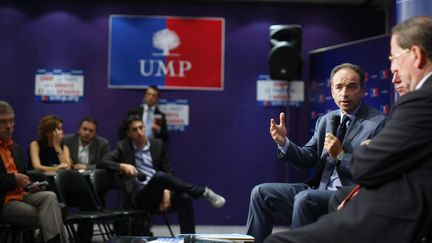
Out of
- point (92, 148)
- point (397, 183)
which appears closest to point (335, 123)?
point (397, 183)

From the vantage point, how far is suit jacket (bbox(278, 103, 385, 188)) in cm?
313

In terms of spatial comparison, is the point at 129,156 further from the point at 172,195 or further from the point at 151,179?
the point at 172,195

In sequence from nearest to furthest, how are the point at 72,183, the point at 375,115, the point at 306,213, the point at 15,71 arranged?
the point at 306,213, the point at 375,115, the point at 72,183, the point at 15,71

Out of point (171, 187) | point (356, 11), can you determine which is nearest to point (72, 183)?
point (171, 187)

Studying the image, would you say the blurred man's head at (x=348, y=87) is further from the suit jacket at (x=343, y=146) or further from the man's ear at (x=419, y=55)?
the man's ear at (x=419, y=55)

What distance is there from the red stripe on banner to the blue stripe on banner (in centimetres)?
29

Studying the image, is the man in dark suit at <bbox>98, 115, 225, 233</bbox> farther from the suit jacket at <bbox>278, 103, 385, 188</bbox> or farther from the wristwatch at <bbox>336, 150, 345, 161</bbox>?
the wristwatch at <bbox>336, 150, 345, 161</bbox>

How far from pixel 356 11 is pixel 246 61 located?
5.48ft

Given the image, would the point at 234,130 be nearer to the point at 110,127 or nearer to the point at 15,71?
the point at 110,127

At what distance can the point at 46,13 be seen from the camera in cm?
755

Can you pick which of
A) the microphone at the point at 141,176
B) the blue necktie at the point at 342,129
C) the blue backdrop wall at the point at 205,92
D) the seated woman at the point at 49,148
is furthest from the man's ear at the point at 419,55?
the blue backdrop wall at the point at 205,92

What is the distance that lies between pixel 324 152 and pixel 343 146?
0.60 ft

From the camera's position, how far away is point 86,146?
21.1 feet

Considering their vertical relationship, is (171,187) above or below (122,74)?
below
